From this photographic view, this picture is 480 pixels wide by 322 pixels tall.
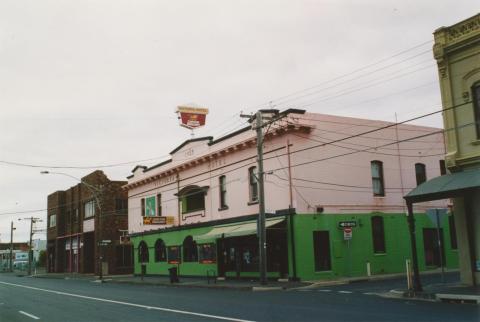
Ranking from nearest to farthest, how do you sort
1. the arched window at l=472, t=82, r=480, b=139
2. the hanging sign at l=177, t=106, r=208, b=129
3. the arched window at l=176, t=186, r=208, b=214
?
the arched window at l=472, t=82, r=480, b=139 → the arched window at l=176, t=186, r=208, b=214 → the hanging sign at l=177, t=106, r=208, b=129

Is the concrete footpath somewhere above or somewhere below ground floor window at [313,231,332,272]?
below

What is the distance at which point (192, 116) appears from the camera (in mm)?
39000

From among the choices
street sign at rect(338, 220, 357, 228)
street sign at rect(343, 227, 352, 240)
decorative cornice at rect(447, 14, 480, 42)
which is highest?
decorative cornice at rect(447, 14, 480, 42)

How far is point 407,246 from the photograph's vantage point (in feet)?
100

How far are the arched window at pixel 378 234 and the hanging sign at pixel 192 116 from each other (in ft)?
49.2

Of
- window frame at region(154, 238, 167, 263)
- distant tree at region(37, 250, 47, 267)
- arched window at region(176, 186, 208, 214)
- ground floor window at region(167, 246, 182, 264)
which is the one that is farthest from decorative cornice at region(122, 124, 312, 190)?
distant tree at region(37, 250, 47, 267)

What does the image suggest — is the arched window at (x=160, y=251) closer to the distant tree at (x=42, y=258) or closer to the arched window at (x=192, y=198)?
the arched window at (x=192, y=198)

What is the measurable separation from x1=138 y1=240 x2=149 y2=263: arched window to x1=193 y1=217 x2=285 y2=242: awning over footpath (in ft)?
42.4

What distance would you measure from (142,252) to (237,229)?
17676 mm

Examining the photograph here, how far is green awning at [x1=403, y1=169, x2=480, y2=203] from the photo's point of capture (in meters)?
17.6

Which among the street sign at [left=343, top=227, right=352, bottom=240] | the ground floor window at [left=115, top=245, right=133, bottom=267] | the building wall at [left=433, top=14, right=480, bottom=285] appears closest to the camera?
the building wall at [left=433, top=14, right=480, bottom=285]

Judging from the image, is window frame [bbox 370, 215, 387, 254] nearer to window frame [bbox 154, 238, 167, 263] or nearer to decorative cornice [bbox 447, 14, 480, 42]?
decorative cornice [bbox 447, 14, 480, 42]

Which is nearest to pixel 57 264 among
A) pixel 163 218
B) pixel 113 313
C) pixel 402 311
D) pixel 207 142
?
pixel 163 218

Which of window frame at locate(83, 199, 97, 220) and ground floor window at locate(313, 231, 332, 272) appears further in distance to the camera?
window frame at locate(83, 199, 97, 220)
